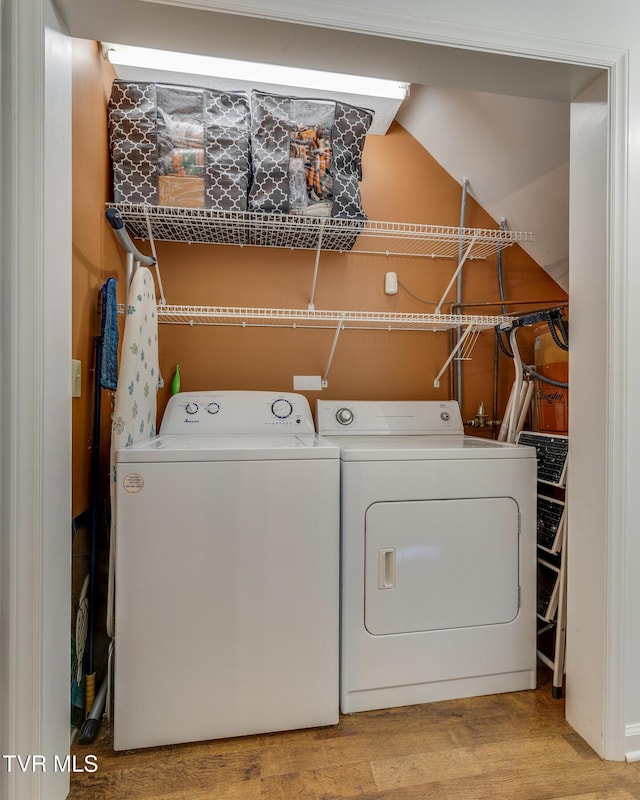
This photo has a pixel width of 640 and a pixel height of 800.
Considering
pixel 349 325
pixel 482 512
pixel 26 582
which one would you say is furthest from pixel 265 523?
pixel 349 325

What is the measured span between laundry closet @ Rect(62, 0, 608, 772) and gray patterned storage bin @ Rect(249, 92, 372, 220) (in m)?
0.29

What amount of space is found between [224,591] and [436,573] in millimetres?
726

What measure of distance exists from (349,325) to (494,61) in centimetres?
120

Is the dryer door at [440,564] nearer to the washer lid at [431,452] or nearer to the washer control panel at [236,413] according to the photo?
the washer lid at [431,452]

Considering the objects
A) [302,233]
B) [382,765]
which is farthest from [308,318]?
[382,765]

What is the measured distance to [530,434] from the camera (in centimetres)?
177

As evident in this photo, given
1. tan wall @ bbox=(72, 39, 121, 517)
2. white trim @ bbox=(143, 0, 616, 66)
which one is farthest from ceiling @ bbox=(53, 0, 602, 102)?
tan wall @ bbox=(72, 39, 121, 517)

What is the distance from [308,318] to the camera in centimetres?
197

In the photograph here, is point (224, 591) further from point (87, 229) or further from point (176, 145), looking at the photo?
point (176, 145)

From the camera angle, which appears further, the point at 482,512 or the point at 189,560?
the point at 482,512

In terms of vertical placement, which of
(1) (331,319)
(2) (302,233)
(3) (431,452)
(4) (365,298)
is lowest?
(3) (431,452)

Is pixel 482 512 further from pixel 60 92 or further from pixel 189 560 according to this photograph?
pixel 60 92

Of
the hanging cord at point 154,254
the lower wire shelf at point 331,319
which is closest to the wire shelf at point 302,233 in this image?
the hanging cord at point 154,254

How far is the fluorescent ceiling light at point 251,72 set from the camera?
181cm
